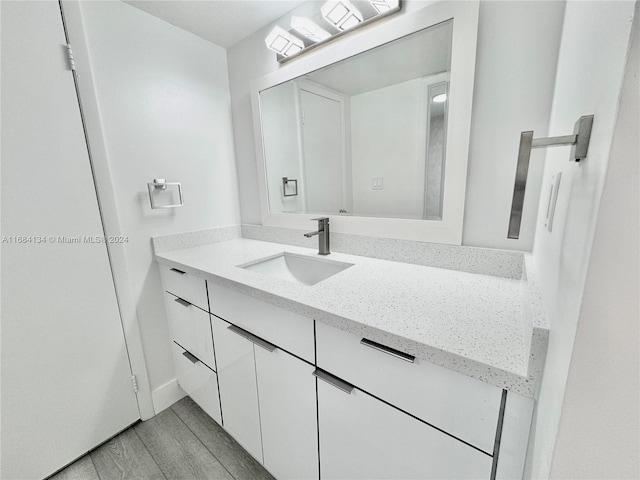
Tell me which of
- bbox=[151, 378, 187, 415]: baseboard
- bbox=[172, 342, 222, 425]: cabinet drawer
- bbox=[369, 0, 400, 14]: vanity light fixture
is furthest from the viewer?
bbox=[151, 378, 187, 415]: baseboard

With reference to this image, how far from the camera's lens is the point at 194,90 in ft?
4.76

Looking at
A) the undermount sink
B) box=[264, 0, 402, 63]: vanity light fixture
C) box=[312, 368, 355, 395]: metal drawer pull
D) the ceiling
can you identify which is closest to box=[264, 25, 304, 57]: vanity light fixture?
box=[264, 0, 402, 63]: vanity light fixture

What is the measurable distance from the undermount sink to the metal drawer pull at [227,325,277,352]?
29 cm

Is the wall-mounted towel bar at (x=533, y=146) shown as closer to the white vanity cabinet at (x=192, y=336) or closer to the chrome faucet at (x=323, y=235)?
the chrome faucet at (x=323, y=235)

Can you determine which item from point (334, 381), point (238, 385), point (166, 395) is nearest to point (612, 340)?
point (334, 381)

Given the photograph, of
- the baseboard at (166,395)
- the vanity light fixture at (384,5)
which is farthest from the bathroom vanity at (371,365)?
the vanity light fixture at (384,5)

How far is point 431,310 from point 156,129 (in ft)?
4.96

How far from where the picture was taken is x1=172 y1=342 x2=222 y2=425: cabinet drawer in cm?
125

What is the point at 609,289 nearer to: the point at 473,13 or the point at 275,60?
the point at 473,13

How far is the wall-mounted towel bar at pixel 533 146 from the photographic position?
37 cm

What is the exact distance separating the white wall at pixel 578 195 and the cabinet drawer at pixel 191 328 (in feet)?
3.74

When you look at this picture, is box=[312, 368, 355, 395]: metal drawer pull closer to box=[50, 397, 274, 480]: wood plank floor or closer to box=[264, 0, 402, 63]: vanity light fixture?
box=[50, 397, 274, 480]: wood plank floor

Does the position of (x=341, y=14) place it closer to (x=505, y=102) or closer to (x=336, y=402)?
(x=505, y=102)

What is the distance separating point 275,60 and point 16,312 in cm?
160
